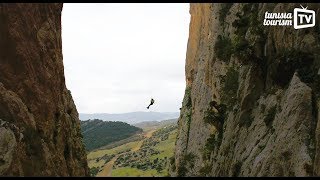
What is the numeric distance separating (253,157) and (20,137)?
59.7ft

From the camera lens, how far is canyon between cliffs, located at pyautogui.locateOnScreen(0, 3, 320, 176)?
2680cm

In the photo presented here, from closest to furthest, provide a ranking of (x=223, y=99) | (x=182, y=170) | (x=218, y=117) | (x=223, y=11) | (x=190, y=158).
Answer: (x=223, y=99), (x=218, y=117), (x=223, y=11), (x=190, y=158), (x=182, y=170)

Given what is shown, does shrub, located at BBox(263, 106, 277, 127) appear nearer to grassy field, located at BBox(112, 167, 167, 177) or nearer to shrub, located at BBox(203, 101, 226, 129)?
shrub, located at BBox(203, 101, 226, 129)

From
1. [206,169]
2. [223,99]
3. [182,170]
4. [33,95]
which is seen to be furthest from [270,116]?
[182,170]

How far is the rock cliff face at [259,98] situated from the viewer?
25708 millimetres

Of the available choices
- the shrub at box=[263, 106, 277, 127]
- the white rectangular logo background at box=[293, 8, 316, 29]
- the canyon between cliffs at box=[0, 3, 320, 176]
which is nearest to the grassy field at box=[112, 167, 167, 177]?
the canyon between cliffs at box=[0, 3, 320, 176]

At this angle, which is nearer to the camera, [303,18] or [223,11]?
[303,18]

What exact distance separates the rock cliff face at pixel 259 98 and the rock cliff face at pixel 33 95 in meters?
16.3

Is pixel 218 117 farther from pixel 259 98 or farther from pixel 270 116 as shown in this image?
pixel 270 116

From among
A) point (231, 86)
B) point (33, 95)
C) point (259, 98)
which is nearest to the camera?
point (259, 98)

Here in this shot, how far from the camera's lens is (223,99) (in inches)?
1731

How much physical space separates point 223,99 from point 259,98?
1005 cm

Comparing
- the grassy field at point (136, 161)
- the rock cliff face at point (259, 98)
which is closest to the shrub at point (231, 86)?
the rock cliff face at point (259, 98)

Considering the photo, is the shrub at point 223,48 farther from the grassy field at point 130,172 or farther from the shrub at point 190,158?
the grassy field at point 130,172
